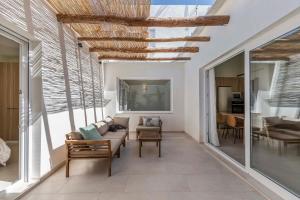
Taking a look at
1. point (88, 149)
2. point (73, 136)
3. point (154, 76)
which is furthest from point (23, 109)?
point (154, 76)

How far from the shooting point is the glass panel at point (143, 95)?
851cm

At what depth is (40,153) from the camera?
131 inches

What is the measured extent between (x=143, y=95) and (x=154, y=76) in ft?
2.98

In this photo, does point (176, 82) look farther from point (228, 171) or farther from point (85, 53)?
point (228, 171)

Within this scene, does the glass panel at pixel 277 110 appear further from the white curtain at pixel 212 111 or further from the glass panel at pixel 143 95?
the glass panel at pixel 143 95

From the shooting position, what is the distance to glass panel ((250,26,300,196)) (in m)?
2.48

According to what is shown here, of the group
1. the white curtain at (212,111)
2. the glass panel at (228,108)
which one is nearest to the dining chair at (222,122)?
the glass panel at (228,108)

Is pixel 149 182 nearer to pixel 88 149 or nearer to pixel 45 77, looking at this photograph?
pixel 88 149

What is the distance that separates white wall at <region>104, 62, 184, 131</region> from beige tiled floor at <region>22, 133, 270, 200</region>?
3.77 metres

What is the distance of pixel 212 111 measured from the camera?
18.5 ft

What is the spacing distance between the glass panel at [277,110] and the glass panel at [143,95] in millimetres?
5354

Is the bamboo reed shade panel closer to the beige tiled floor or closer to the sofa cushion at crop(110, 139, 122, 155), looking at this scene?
the sofa cushion at crop(110, 139, 122, 155)

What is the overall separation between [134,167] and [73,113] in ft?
6.48

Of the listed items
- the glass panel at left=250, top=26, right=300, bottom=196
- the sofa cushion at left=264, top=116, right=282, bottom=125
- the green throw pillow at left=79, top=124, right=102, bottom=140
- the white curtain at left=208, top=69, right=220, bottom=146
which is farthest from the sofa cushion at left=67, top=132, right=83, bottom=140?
the white curtain at left=208, top=69, right=220, bottom=146
